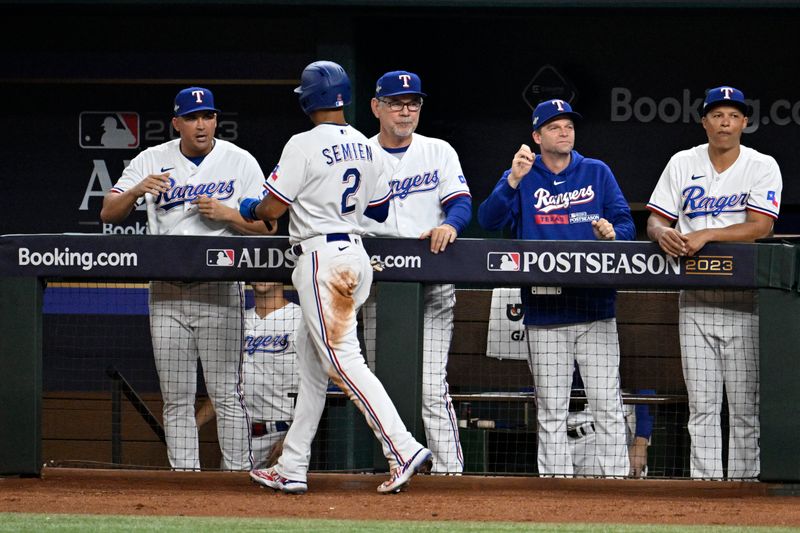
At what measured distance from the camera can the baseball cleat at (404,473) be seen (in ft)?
16.2

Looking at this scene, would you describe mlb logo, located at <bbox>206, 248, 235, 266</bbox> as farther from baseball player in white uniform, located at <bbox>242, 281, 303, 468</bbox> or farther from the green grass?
the green grass

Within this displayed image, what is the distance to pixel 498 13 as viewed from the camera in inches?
273

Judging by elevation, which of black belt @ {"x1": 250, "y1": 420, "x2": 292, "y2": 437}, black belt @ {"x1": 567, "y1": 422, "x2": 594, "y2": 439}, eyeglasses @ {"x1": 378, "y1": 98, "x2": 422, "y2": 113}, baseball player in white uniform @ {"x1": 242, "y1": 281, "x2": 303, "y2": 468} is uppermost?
eyeglasses @ {"x1": 378, "y1": 98, "x2": 422, "y2": 113}

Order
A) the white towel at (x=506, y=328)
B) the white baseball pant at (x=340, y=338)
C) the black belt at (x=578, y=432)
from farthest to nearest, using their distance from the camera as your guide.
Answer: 1. the white towel at (x=506, y=328)
2. the black belt at (x=578, y=432)
3. the white baseball pant at (x=340, y=338)

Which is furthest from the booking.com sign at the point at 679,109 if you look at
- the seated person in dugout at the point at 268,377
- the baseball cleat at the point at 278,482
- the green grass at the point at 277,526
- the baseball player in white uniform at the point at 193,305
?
the green grass at the point at 277,526

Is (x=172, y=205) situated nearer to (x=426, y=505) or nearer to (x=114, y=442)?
(x=114, y=442)

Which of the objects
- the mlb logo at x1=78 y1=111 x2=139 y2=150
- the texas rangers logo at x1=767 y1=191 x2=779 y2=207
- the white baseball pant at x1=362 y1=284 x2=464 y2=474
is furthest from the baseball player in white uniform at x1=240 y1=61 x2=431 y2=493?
the mlb logo at x1=78 y1=111 x2=139 y2=150

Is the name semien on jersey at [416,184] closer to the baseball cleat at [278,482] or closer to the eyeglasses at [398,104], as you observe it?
the eyeglasses at [398,104]

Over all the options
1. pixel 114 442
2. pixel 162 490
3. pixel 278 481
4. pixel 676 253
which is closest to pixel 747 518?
pixel 676 253

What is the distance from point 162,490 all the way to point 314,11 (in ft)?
9.38

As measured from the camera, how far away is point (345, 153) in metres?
5.00

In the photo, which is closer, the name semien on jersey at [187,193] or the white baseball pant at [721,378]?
the white baseball pant at [721,378]

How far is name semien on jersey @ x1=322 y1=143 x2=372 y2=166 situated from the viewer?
497 cm

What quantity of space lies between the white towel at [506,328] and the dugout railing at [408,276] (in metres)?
0.71
